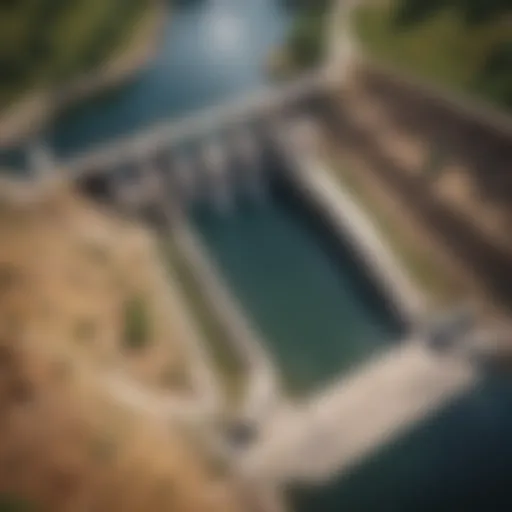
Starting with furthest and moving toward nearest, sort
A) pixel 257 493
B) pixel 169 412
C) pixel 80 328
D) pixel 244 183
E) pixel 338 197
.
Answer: pixel 244 183 < pixel 338 197 < pixel 80 328 < pixel 169 412 < pixel 257 493

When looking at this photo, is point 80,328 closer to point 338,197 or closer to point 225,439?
point 225,439

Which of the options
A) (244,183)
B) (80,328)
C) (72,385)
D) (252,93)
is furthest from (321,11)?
(72,385)

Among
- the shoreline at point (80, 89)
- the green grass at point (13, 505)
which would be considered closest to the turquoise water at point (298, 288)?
the shoreline at point (80, 89)

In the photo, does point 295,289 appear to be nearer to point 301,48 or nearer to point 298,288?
point 298,288

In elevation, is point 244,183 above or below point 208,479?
above

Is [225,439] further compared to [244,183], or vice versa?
[244,183]

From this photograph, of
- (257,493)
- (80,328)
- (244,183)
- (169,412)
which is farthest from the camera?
(244,183)
